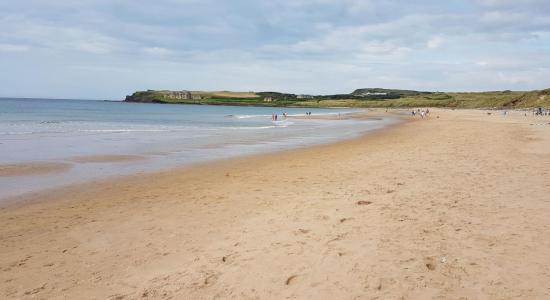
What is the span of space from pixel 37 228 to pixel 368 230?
5.84 metres

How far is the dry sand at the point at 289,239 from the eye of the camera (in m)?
4.84

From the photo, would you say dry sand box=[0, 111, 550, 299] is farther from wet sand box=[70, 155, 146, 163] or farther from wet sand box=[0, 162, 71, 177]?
wet sand box=[70, 155, 146, 163]

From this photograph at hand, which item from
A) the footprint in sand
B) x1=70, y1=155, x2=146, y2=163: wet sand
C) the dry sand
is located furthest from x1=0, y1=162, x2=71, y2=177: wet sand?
the footprint in sand

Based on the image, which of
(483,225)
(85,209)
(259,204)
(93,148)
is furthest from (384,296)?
(93,148)

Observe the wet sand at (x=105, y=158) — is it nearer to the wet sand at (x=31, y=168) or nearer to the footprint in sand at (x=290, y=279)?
the wet sand at (x=31, y=168)

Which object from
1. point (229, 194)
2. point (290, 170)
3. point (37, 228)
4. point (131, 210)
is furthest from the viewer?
point (290, 170)

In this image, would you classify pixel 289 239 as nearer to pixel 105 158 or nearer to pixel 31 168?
pixel 31 168

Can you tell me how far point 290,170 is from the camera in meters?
13.7

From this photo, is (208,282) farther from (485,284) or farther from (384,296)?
(485,284)

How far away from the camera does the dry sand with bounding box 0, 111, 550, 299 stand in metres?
4.84

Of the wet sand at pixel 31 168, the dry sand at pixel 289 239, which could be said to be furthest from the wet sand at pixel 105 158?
the dry sand at pixel 289 239

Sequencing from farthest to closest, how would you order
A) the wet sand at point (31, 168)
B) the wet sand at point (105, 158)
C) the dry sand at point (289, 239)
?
the wet sand at point (105, 158)
the wet sand at point (31, 168)
the dry sand at point (289, 239)

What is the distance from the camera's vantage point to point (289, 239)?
6355mm

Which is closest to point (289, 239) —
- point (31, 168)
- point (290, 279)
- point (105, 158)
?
point (290, 279)
